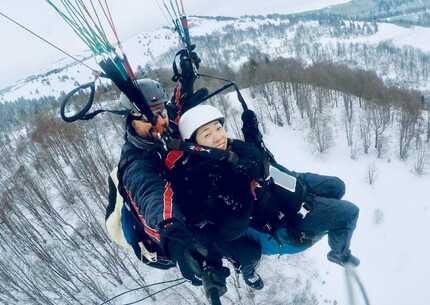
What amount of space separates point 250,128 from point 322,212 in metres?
1.06

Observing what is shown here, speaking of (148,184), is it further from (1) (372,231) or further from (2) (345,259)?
(1) (372,231)

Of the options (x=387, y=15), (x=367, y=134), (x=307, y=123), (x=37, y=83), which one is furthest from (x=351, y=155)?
(x=387, y=15)

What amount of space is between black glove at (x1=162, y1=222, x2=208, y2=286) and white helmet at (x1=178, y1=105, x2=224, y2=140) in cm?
85

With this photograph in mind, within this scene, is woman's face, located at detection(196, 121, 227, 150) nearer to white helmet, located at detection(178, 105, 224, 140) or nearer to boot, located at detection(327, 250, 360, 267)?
white helmet, located at detection(178, 105, 224, 140)

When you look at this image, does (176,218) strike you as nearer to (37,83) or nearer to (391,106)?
(391,106)

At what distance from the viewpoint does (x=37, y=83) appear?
174 metres

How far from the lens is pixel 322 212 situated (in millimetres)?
3295

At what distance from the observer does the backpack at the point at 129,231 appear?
310 cm

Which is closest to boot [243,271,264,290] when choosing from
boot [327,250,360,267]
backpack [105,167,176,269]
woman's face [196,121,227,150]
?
boot [327,250,360,267]

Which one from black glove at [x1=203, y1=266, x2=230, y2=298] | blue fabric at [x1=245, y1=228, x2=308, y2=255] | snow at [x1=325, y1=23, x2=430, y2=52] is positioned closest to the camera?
black glove at [x1=203, y1=266, x2=230, y2=298]

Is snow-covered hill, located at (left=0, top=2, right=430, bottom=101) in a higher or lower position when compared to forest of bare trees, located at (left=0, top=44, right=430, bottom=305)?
lower

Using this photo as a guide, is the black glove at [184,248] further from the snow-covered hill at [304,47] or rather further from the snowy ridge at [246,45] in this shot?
the snowy ridge at [246,45]

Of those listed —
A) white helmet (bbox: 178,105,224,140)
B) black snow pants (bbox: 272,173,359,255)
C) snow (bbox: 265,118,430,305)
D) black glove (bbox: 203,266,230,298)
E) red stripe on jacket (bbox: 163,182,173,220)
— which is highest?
white helmet (bbox: 178,105,224,140)

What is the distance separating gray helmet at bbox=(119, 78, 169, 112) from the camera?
10.4 ft
